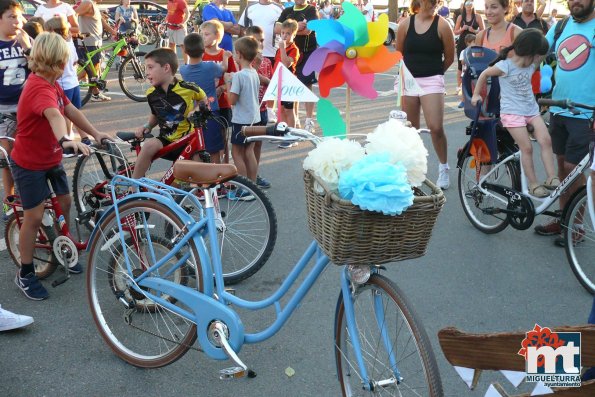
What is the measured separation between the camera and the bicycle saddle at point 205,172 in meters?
3.20

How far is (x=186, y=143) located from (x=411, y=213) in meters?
2.90

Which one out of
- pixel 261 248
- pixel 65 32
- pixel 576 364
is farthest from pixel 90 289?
pixel 65 32

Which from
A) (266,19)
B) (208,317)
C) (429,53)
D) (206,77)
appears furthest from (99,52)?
(208,317)

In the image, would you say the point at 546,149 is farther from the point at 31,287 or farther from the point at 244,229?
the point at 31,287

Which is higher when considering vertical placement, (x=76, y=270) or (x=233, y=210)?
(x=233, y=210)

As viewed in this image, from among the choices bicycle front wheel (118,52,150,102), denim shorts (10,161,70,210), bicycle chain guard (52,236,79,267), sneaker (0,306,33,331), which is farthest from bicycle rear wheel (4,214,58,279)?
bicycle front wheel (118,52,150,102)

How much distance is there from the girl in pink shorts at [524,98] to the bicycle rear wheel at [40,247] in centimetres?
345

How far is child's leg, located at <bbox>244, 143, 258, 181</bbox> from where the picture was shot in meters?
6.09

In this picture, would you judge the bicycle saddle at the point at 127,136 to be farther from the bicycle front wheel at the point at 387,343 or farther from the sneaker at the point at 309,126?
the sneaker at the point at 309,126

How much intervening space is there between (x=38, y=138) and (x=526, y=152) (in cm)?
352

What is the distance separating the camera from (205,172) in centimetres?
Answer: 322

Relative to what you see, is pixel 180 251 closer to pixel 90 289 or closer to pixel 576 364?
pixel 90 289

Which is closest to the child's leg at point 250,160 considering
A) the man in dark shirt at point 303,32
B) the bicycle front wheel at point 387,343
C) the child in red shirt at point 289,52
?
the child in red shirt at point 289,52

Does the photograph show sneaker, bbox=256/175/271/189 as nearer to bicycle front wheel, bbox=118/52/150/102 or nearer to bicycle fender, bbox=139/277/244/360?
bicycle fender, bbox=139/277/244/360
